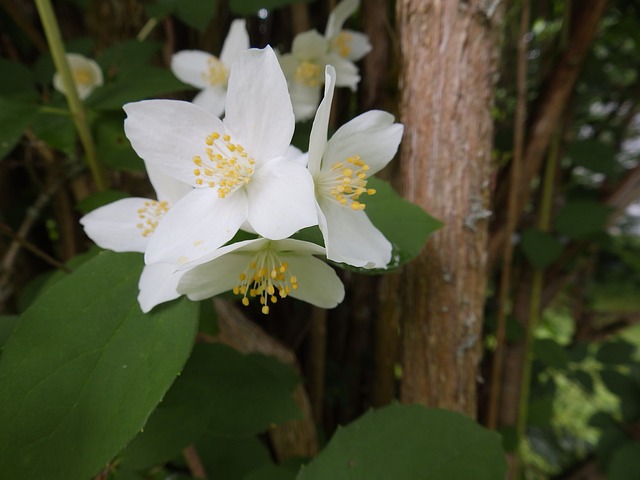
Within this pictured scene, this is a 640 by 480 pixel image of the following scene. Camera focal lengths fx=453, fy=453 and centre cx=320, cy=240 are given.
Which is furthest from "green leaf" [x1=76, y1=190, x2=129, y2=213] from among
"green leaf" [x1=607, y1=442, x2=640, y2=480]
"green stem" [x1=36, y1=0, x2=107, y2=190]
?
"green leaf" [x1=607, y1=442, x2=640, y2=480]

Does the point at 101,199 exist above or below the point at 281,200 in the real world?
below

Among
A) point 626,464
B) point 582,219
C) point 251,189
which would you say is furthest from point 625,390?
point 251,189

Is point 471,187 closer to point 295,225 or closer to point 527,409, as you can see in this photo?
point 295,225

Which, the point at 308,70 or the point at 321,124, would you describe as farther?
the point at 308,70

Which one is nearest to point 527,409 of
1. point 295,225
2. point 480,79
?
point 480,79

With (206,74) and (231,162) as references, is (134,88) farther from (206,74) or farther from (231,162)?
(231,162)
